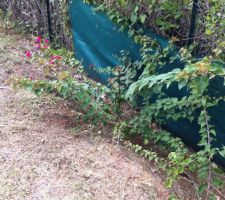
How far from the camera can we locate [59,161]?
8.67 ft

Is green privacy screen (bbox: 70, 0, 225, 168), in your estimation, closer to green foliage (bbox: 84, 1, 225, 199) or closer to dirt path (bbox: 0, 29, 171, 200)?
green foliage (bbox: 84, 1, 225, 199)

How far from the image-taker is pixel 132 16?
10.3ft

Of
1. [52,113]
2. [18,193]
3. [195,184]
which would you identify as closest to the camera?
[18,193]

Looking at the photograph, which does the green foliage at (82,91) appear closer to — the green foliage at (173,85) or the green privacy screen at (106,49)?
the green foliage at (173,85)

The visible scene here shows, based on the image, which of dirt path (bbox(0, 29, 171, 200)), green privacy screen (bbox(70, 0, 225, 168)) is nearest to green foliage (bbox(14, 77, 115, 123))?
dirt path (bbox(0, 29, 171, 200))

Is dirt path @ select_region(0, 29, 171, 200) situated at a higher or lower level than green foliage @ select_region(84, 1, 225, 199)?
lower

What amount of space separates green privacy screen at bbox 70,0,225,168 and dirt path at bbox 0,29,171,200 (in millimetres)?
500

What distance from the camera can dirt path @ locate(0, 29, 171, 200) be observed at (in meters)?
2.40

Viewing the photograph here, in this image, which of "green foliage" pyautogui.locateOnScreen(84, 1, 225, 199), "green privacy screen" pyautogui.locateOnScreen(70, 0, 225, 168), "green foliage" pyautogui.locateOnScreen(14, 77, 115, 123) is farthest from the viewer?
"green foliage" pyautogui.locateOnScreen(14, 77, 115, 123)

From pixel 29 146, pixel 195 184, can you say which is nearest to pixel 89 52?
pixel 29 146

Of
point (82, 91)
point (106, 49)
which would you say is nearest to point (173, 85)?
point (82, 91)

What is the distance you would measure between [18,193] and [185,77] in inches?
49.6

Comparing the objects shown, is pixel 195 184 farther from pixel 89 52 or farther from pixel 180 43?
pixel 89 52

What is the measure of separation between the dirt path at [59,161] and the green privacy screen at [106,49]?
0.50 m
